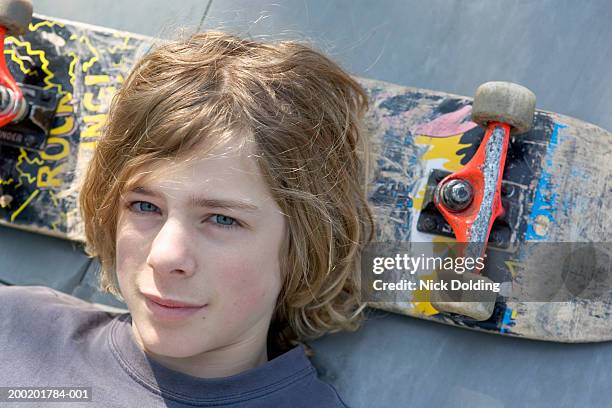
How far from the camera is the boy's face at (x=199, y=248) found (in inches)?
45.7

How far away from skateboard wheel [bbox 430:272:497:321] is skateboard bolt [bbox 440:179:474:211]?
14cm

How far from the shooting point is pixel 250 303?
123 centimetres

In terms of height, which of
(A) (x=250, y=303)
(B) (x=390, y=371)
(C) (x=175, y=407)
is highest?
(A) (x=250, y=303)

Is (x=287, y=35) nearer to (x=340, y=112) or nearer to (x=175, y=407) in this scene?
(x=340, y=112)

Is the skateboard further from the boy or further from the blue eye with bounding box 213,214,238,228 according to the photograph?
the blue eye with bounding box 213,214,238,228

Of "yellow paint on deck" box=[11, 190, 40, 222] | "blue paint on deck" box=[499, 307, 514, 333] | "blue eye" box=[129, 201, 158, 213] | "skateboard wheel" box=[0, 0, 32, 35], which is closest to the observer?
"blue eye" box=[129, 201, 158, 213]

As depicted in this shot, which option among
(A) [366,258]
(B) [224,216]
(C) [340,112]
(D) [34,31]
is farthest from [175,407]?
(D) [34,31]

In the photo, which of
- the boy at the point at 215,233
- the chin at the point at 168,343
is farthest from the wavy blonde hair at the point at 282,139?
the chin at the point at 168,343

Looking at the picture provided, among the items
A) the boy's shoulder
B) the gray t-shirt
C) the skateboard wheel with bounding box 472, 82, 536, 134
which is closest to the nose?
the gray t-shirt

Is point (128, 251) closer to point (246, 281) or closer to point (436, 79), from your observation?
point (246, 281)

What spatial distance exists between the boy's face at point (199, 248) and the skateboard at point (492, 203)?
336 mm

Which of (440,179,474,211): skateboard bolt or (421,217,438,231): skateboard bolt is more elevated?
(440,179,474,211): skateboard bolt

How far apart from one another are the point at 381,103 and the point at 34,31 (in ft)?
2.92

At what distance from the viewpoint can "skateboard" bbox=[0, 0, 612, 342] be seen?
1322mm
